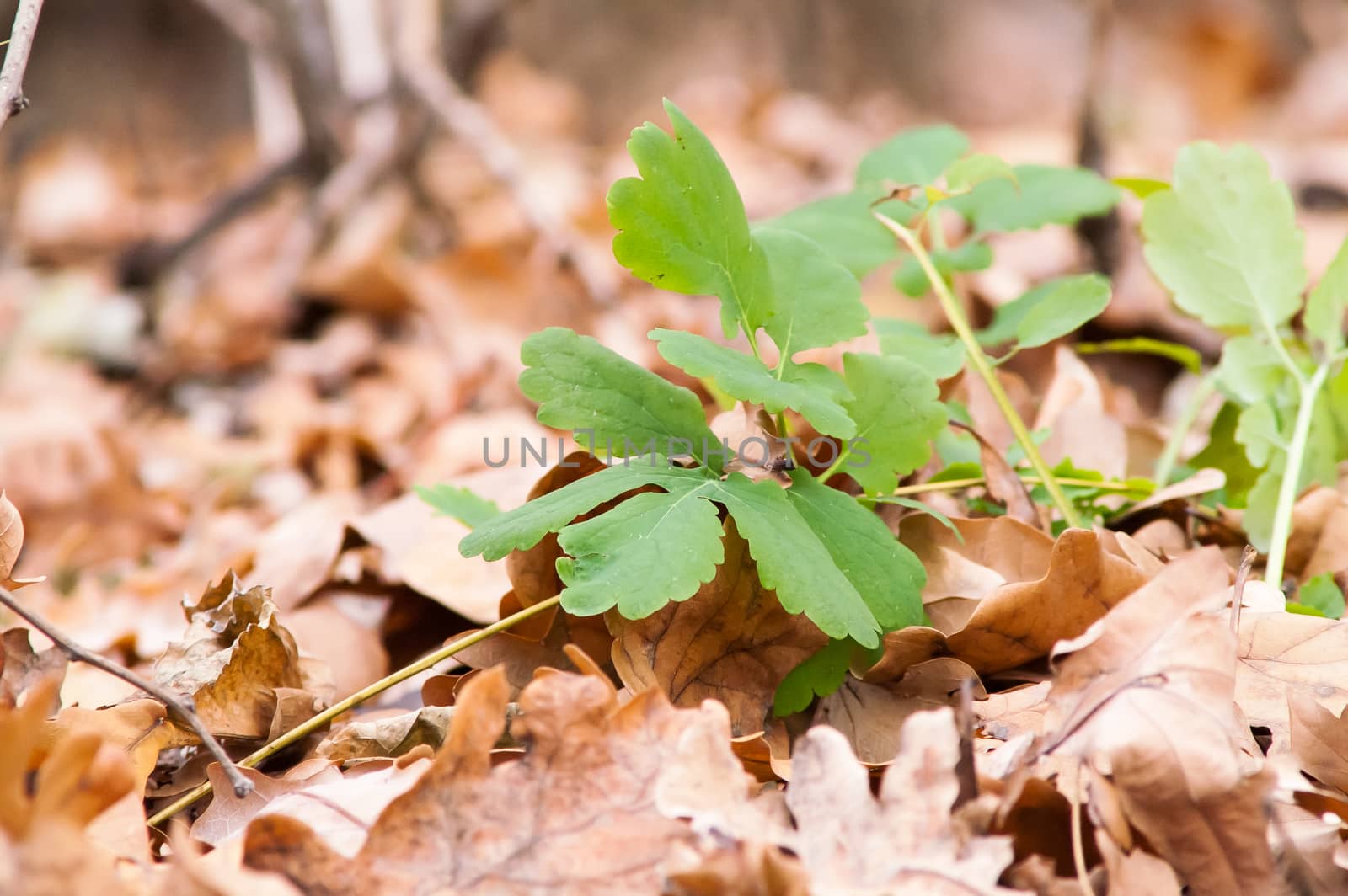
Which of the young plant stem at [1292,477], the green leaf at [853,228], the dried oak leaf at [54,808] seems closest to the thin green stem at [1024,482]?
the young plant stem at [1292,477]

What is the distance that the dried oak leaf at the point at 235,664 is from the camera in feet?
2.82

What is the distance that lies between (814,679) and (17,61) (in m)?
0.75

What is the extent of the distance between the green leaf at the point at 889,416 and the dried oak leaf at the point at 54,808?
1.84 ft

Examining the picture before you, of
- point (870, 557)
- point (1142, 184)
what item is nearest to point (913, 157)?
point (1142, 184)

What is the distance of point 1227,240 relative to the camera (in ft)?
3.44

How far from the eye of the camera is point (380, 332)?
2918 mm

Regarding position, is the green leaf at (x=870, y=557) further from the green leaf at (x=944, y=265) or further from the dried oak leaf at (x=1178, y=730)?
the green leaf at (x=944, y=265)

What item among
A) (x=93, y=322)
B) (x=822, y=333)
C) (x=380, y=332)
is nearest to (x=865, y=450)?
(x=822, y=333)

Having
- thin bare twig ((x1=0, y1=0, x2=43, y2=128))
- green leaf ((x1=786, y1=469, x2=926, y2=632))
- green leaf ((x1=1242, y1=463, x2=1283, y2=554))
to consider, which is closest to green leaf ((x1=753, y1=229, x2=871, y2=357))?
green leaf ((x1=786, y1=469, x2=926, y2=632))

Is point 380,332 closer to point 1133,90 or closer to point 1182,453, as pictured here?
point 1182,453

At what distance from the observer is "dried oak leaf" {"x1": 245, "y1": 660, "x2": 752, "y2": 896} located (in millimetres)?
630

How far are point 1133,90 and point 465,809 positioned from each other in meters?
5.16

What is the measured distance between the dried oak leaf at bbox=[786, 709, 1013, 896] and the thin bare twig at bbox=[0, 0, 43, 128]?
0.71 metres

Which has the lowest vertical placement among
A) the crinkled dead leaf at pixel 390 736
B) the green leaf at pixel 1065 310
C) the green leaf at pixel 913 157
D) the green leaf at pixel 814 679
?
the green leaf at pixel 814 679
